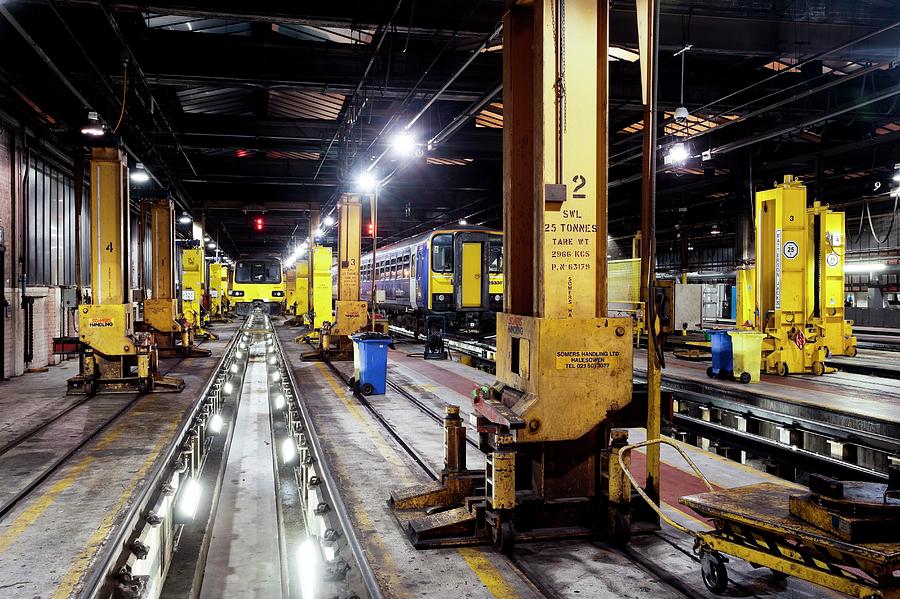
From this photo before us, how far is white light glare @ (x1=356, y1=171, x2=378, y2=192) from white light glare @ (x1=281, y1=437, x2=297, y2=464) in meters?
5.86

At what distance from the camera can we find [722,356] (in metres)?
10.8

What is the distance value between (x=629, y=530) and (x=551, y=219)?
211 centimetres

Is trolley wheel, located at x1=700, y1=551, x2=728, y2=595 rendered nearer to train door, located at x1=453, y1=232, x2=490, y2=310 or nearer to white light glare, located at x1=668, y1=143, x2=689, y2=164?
white light glare, located at x1=668, y1=143, x2=689, y2=164

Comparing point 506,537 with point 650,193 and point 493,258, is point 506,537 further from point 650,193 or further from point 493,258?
point 493,258

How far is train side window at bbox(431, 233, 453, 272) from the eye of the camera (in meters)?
18.1

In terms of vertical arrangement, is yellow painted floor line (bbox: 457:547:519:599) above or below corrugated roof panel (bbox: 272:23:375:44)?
below

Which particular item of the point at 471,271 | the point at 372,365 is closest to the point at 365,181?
the point at 471,271

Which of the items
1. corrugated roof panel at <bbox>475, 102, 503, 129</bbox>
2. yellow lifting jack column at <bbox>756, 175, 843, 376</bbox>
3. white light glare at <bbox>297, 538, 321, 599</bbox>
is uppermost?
corrugated roof panel at <bbox>475, 102, 503, 129</bbox>

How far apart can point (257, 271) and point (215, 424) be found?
79.7 ft

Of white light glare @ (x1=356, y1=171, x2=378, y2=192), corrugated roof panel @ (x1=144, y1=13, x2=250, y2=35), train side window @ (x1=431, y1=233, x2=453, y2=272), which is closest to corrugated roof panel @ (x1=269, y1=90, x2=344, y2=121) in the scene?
white light glare @ (x1=356, y1=171, x2=378, y2=192)

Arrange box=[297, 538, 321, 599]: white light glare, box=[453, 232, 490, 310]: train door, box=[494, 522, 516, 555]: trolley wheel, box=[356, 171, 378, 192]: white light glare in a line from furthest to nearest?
1. box=[453, 232, 490, 310]: train door
2. box=[356, 171, 378, 192]: white light glare
3. box=[297, 538, 321, 599]: white light glare
4. box=[494, 522, 516, 555]: trolley wheel

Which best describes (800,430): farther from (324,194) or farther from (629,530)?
(324,194)

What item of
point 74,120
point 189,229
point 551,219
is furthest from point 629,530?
point 189,229

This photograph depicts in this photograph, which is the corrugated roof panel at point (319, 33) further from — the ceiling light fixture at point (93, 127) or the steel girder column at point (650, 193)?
the steel girder column at point (650, 193)
